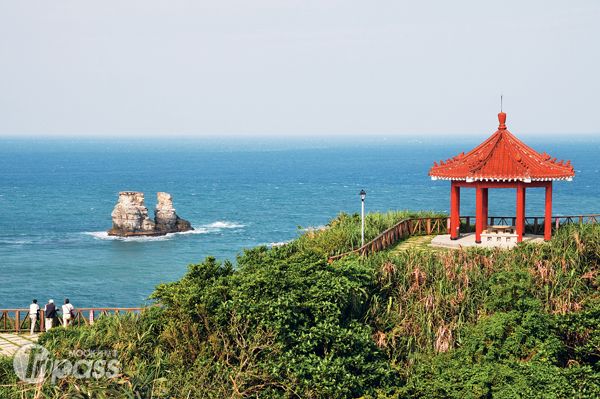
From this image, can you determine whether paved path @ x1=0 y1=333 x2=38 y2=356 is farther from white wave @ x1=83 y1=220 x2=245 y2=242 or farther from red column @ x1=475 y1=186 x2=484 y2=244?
white wave @ x1=83 y1=220 x2=245 y2=242

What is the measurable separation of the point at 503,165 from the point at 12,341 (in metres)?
16.4

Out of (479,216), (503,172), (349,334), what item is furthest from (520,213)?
(349,334)

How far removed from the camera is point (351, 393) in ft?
61.6

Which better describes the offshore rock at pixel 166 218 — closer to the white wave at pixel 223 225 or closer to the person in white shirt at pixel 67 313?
the white wave at pixel 223 225

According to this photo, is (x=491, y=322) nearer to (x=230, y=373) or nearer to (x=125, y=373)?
(x=230, y=373)

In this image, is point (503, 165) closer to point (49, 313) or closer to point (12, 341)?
point (49, 313)

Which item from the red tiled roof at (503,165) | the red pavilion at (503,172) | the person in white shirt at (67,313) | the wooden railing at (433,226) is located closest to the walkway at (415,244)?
the wooden railing at (433,226)

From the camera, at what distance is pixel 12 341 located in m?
22.2

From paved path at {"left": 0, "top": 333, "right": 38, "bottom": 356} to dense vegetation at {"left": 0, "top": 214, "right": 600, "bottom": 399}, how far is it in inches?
78.1

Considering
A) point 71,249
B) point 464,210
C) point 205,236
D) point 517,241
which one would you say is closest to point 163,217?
point 205,236

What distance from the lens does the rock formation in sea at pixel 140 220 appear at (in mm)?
69750

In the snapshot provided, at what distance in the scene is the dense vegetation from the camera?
1809 cm

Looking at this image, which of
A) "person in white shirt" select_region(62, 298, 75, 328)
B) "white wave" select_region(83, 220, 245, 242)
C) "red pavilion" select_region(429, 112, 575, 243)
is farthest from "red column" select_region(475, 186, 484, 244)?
"white wave" select_region(83, 220, 245, 242)

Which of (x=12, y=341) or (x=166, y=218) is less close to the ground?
(x=12, y=341)
